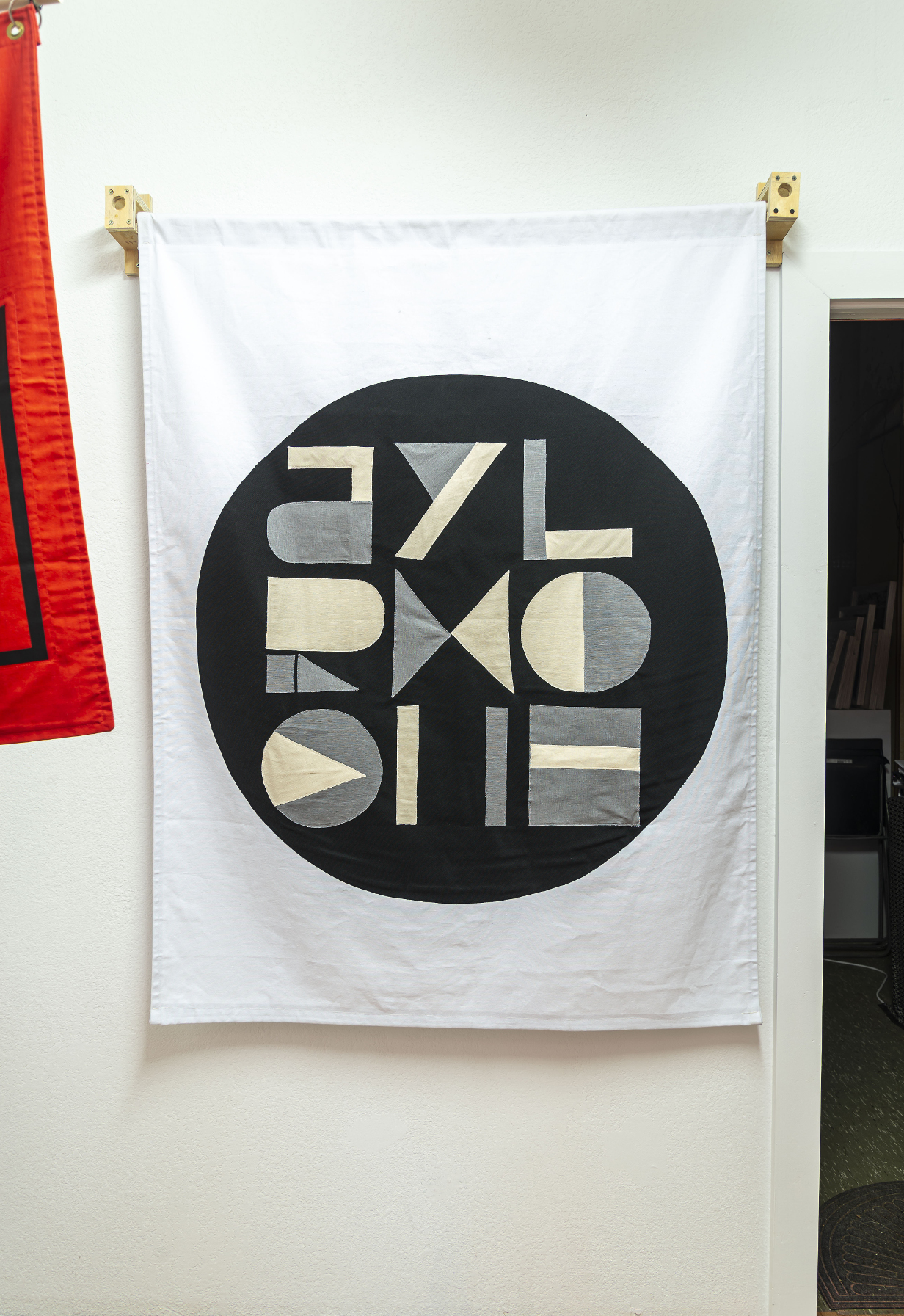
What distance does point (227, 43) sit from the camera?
4.39ft

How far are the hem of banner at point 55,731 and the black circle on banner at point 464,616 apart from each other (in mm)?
276

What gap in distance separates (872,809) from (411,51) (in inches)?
115

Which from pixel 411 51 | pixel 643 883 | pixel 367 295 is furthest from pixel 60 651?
A: pixel 411 51

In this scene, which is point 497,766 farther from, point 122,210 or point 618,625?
point 122,210

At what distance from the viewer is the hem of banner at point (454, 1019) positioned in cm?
132

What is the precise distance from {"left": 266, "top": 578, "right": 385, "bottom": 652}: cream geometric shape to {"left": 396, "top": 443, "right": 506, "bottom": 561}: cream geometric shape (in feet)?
0.36

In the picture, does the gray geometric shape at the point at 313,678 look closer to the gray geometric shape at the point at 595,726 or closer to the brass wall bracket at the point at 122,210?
the gray geometric shape at the point at 595,726

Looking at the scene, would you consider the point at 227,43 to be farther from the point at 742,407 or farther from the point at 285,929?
the point at 285,929

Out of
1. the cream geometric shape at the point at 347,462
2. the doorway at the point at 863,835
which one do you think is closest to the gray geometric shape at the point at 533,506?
the cream geometric shape at the point at 347,462

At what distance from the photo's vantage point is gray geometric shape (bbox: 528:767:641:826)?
1.30 metres

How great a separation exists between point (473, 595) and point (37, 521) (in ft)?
2.57

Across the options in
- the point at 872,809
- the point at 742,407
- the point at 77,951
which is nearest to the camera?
the point at 742,407

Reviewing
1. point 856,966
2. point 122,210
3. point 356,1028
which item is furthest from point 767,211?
point 856,966

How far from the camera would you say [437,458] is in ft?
4.30
